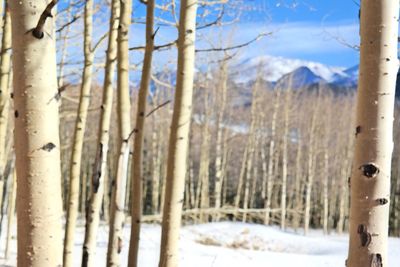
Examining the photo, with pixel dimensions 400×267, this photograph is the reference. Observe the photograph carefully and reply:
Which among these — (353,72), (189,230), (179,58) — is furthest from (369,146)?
(353,72)

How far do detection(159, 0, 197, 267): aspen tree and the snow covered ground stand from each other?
→ 3065 millimetres

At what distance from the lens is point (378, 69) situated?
1923 millimetres

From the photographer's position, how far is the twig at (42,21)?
152cm

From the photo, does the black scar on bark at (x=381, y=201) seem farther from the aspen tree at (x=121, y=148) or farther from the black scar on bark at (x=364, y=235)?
the aspen tree at (x=121, y=148)

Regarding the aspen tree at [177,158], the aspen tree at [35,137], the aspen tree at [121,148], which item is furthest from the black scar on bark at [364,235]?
the aspen tree at [121,148]

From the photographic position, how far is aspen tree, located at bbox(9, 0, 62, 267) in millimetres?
1522

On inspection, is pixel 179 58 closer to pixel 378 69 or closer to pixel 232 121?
pixel 378 69

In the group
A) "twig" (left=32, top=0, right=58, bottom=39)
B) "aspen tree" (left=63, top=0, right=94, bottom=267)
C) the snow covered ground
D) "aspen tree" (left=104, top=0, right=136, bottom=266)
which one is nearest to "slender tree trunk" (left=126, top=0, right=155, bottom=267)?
"aspen tree" (left=104, top=0, right=136, bottom=266)

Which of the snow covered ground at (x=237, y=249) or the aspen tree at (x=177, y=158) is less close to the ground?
the aspen tree at (x=177, y=158)

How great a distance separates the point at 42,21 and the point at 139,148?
193 centimetres

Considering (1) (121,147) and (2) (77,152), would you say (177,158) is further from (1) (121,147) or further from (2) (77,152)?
(2) (77,152)

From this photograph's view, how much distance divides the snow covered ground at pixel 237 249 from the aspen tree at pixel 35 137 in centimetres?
452

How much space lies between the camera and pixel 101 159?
365cm

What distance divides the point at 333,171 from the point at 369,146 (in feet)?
89.9
